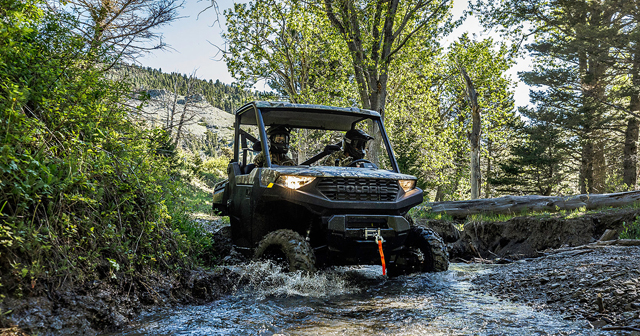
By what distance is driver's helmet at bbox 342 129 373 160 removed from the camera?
6660 millimetres

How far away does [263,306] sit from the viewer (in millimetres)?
4043

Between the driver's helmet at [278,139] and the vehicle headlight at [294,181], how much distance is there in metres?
1.79

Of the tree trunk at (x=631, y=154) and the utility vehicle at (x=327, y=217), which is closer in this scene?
the utility vehicle at (x=327, y=217)

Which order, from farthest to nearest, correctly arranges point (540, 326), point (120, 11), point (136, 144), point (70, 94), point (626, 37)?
point (626, 37), point (120, 11), point (136, 144), point (70, 94), point (540, 326)

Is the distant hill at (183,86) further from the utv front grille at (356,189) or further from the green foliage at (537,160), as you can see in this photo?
the green foliage at (537,160)

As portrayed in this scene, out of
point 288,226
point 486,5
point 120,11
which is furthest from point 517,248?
point 486,5

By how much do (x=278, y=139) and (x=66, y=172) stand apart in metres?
→ 3.48

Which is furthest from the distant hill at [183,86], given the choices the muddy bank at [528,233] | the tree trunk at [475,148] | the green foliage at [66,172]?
the tree trunk at [475,148]

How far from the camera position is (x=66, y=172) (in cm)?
341

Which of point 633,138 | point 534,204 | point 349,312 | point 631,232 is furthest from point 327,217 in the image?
point 633,138

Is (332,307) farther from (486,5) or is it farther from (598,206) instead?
(486,5)

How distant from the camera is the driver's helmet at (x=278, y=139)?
21.4ft

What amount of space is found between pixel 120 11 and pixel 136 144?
6.38 m

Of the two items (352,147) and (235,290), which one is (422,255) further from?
(235,290)
